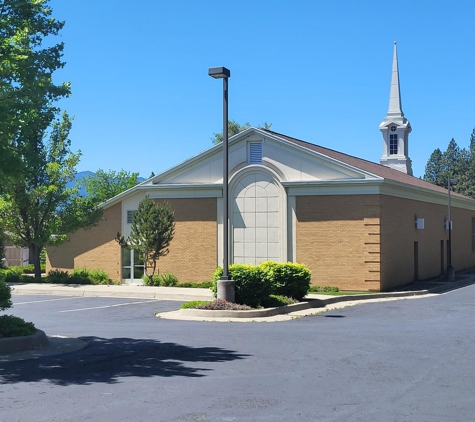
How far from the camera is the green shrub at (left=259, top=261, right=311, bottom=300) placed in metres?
23.2

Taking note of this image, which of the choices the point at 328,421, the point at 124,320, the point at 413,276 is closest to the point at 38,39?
the point at 124,320

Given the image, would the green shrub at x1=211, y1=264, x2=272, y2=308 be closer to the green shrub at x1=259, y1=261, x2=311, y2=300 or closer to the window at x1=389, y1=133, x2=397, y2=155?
the green shrub at x1=259, y1=261, x2=311, y2=300

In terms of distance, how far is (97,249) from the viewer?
36.6 m

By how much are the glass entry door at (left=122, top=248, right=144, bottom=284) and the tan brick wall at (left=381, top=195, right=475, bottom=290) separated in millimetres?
12604

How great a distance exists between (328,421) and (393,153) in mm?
43366

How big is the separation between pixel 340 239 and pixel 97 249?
1333cm

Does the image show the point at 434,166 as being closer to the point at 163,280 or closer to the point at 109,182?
the point at 109,182

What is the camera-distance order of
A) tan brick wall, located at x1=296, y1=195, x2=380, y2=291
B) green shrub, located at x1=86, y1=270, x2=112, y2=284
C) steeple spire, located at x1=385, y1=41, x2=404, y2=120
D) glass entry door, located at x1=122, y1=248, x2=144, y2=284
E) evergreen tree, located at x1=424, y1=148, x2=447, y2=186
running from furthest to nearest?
evergreen tree, located at x1=424, y1=148, x2=447, y2=186
steeple spire, located at x1=385, y1=41, x2=404, y2=120
glass entry door, located at x1=122, y1=248, x2=144, y2=284
green shrub, located at x1=86, y1=270, x2=112, y2=284
tan brick wall, located at x1=296, y1=195, x2=380, y2=291

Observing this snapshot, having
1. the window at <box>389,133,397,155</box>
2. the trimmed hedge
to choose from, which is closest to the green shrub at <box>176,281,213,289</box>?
the trimmed hedge

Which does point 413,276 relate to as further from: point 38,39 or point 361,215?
point 38,39

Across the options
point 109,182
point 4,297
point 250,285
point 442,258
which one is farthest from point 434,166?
point 4,297

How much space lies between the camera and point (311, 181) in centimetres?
3102

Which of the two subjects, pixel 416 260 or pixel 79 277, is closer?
pixel 79 277

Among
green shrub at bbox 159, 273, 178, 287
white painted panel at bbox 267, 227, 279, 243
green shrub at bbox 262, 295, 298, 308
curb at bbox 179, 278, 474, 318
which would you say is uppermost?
white painted panel at bbox 267, 227, 279, 243
